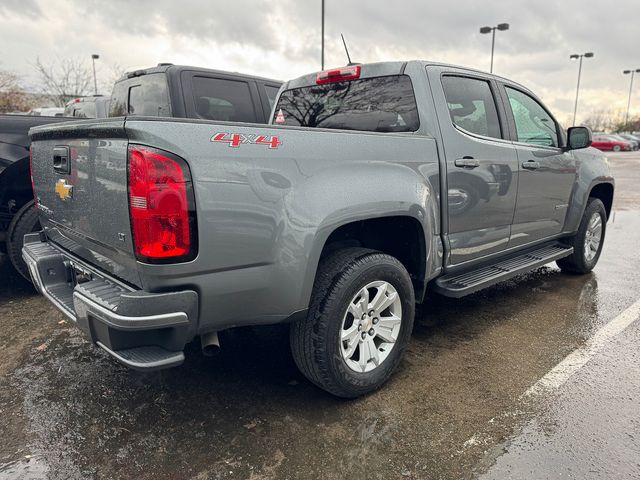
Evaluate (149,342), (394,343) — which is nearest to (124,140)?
(149,342)

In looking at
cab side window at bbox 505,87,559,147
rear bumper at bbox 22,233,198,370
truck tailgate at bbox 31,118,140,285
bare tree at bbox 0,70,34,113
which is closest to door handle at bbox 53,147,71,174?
truck tailgate at bbox 31,118,140,285

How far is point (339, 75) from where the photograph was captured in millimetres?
3559

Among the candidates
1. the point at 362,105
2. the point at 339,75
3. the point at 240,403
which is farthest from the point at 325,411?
the point at 339,75

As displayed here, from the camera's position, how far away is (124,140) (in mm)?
2076

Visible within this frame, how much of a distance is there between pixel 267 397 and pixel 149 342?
966mm

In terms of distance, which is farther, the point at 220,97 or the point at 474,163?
the point at 220,97

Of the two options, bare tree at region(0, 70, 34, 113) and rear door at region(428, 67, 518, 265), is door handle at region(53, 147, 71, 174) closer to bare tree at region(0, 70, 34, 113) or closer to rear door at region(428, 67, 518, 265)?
rear door at region(428, 67, 518, 265)

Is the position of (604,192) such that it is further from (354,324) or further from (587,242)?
(354,324)

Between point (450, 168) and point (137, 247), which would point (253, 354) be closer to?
point (137, 247)

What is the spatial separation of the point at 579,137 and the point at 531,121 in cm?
51

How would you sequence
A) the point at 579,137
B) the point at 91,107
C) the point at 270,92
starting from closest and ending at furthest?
1. the point at 579,137
2. the point at 270,92
3. the point at 91,107

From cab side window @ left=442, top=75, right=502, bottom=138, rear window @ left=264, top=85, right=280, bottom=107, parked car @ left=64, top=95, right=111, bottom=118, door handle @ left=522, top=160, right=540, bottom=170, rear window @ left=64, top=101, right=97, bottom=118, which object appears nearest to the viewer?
cab side window @ left=442, top=75, right=502, bottom=138

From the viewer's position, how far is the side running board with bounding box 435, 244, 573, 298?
3.36m

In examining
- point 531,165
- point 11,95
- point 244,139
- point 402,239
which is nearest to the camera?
point 244,139
